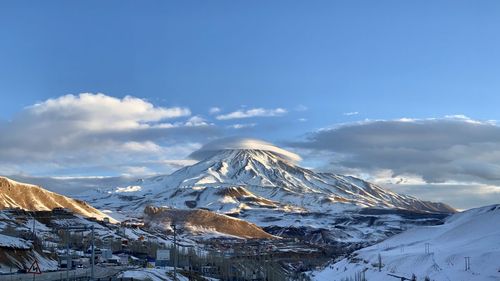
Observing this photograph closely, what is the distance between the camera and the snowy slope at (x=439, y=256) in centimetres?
10900

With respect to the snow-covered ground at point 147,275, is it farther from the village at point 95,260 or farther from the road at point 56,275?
the road at point 56,275

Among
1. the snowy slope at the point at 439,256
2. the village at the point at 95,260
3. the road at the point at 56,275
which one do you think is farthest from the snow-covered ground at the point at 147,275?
the snowy slope at the point at 439,256

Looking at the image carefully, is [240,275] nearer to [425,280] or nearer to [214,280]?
[214,280]

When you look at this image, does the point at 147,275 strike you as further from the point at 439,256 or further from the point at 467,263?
the point at 439,256

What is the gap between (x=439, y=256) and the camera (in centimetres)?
12294

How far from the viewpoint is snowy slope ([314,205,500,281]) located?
358 feet

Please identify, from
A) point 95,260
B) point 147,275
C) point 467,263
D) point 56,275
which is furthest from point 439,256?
point 56,275

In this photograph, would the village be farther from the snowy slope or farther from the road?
the snowy slope

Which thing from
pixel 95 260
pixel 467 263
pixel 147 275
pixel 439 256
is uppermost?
pixel 439 256

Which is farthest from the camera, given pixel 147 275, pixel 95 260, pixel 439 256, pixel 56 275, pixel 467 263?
pixel 95 260

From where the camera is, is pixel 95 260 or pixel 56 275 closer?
pixel 56 275

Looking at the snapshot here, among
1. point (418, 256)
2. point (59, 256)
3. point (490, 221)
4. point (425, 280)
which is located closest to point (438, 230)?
point (490, 221)

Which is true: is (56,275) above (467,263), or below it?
below

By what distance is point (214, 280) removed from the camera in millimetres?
126812
